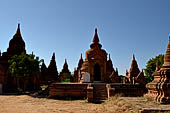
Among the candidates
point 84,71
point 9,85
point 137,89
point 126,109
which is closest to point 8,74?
point 9,85

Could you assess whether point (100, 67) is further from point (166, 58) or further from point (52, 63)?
point (52, 63)

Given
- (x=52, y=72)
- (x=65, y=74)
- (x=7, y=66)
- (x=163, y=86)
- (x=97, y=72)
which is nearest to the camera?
(x=163, y=86)

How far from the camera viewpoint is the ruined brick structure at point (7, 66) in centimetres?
2773

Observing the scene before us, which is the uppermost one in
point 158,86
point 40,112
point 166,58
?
point 166,58

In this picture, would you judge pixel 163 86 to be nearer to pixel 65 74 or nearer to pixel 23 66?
pixel 23 66

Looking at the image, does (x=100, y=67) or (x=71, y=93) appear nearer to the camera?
(x=71, y=93)

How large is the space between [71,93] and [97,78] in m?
7.47

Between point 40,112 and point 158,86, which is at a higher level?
point 158,86


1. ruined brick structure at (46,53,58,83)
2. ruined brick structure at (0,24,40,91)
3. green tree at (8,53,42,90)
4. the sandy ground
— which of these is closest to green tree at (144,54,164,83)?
ruined brick structure at (46,53,58,83)

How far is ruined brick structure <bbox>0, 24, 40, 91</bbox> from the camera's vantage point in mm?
27734

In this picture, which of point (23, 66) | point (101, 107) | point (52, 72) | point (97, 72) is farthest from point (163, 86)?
point (52, 72)

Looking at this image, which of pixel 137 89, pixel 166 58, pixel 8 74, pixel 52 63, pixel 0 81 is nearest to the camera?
pixel 166 58

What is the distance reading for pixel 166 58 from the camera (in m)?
10.9

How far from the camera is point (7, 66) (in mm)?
29125
